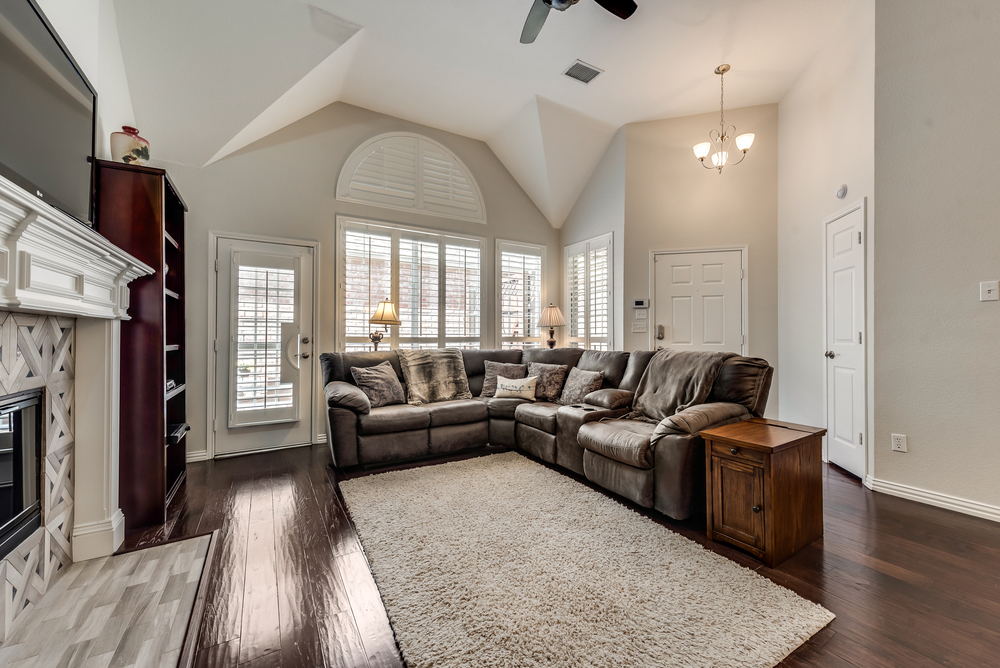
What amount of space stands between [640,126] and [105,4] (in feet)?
14.6

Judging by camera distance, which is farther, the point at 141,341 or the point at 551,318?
the point at 551,318

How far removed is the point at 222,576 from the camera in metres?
1.79

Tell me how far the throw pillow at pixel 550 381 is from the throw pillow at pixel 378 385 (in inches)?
50.2

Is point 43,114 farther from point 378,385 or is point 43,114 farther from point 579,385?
point 579,385

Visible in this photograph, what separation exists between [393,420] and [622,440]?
1.77 metres

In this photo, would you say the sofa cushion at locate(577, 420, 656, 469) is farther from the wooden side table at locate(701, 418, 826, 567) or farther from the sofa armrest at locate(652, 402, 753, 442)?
the wooden side table at locate(701, 418, 826, 567)

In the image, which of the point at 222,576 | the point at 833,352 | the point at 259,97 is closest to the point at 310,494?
the point at 222,576

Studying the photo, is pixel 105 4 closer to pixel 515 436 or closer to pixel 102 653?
pixel 102 653

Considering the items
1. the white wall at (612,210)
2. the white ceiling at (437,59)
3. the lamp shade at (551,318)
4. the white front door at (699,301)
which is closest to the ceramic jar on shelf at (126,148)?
the white ceiling at (437,59)

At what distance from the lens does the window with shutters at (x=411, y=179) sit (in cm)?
428

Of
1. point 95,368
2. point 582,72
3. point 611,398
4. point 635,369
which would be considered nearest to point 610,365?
point 635,369

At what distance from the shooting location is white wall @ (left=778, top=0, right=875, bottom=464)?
115 inches

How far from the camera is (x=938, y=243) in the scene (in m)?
2.56


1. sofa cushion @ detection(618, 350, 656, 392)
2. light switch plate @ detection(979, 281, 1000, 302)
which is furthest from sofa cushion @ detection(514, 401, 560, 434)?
light switch plate @ detection(979, 281, 1000, 302)
